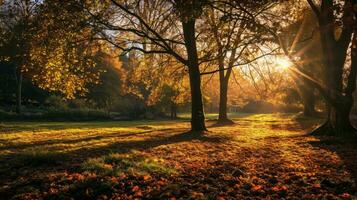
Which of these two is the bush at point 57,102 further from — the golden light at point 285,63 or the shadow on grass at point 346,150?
the shadow on grass at point 346,150

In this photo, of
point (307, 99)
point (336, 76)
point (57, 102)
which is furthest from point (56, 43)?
point (307, 99)

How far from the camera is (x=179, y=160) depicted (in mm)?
8594

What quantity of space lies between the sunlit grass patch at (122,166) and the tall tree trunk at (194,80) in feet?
28.3

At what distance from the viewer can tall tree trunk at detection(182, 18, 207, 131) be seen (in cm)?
1642

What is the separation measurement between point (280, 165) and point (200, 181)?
2.58 m

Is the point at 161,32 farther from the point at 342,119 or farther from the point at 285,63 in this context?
the point at 342,119

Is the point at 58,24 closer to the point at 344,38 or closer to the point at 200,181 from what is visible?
the point at 200,181

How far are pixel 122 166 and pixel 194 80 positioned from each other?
976cm

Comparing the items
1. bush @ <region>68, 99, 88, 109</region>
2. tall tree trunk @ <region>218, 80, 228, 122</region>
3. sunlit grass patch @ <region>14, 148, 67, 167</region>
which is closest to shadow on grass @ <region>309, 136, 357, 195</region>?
sunlit grass patch @ <region>14, 148, 67, 167</region>

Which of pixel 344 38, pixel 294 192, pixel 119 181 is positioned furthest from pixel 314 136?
pixel 119 181

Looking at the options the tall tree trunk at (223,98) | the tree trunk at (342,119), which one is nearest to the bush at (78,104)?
the tall tree trunk at (223,98)

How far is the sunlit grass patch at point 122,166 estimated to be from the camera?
673 centimetres

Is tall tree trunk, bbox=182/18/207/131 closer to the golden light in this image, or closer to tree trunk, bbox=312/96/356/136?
the golden light

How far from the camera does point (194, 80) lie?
16422 millimetres
